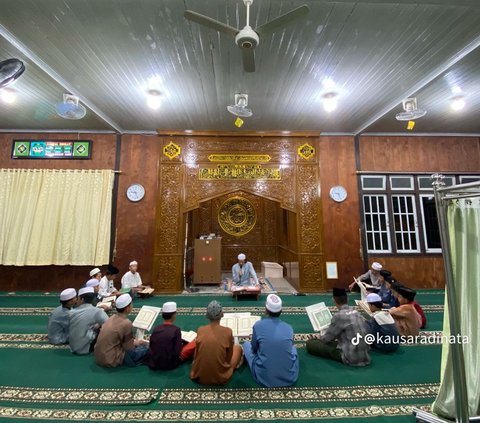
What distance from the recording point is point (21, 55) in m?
2.97

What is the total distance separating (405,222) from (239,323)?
15.9ft

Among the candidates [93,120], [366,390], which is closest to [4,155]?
[93,120]

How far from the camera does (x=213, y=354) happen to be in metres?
2.03

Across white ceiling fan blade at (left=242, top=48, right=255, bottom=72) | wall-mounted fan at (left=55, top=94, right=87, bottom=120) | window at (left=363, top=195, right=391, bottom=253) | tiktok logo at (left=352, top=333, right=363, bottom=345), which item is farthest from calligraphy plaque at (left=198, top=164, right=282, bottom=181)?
tiktok logo at (left=352, top=333, right=363, bottom=345)

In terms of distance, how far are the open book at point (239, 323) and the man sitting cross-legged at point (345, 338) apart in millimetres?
761

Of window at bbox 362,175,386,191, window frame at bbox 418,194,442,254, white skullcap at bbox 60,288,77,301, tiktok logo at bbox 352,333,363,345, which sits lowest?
tiktok logo at bbox 352,333,363,345

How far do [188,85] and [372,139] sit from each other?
13.8ft

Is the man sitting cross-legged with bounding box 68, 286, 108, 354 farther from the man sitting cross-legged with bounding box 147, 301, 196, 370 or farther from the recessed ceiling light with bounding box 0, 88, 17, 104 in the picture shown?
the recessed ceiling light with bounding box 0, 88, 17, 104

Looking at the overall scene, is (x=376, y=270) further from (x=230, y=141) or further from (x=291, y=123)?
(x=230, y=141)

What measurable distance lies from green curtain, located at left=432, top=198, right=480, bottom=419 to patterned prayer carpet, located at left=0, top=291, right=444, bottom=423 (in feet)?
1.00

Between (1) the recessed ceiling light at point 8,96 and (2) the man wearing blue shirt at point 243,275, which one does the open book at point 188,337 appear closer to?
(2) the man wearing blue shirt at point 243,275

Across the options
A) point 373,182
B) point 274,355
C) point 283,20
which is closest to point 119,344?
point 274,355

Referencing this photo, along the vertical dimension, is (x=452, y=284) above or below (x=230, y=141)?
below

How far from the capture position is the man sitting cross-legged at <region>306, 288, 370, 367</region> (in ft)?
7.70
